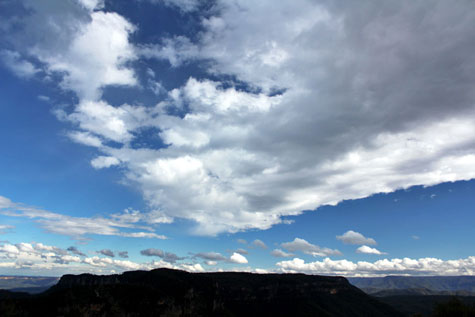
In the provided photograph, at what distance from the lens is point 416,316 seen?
95875 millimetres

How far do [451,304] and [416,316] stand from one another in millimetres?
11211

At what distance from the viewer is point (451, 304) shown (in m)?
94.7
